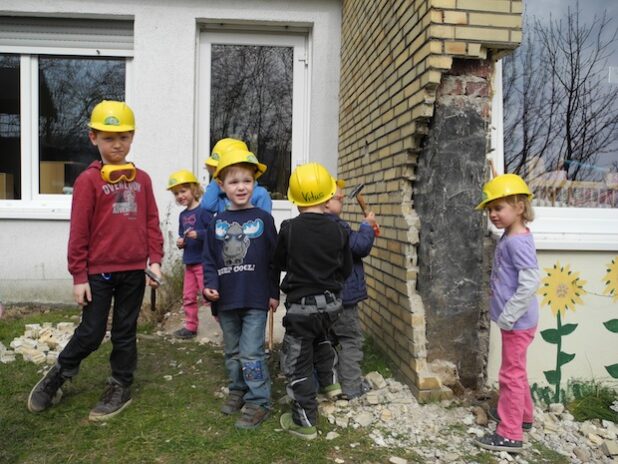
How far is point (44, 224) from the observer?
5.64m

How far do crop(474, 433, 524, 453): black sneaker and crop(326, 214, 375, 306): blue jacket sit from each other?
1.15m

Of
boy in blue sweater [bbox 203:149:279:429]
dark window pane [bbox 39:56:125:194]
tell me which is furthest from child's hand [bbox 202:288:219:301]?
dark window pane [bbox 39:56:125:194]

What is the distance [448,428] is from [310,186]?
164cm

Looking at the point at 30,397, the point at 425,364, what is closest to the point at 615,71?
the point at 425,364

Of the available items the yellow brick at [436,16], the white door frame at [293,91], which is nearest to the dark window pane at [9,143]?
the white door frame at [293,91]

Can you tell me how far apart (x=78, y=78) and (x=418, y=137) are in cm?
451

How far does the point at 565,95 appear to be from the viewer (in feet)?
12.6

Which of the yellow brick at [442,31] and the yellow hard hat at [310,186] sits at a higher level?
the yellow brick at [442,31]

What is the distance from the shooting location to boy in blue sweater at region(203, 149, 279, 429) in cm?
289

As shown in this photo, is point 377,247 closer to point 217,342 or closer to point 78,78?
point 217,342

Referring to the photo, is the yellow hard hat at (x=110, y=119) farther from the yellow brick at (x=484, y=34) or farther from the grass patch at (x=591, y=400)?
the grass patch at (x=591, y=400)

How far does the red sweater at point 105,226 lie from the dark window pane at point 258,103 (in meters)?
3.12

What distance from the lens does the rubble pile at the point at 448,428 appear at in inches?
108

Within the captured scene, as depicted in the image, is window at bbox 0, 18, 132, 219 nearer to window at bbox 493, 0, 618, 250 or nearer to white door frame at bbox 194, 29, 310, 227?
white door frame at bbox 194, 29, 310, 227
